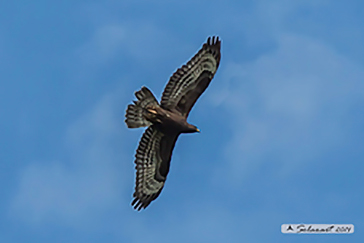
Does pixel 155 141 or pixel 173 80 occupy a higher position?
pixel 173 80

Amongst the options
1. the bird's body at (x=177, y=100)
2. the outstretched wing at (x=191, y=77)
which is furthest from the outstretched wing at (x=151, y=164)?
the outstretched wing at (x=191, y=77)

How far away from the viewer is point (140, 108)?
54.5 ft

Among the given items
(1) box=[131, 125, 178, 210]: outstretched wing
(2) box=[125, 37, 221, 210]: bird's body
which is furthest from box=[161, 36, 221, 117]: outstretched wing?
(1) box=[131, 125, 178, 210]: outstretched wing

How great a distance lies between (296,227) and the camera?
1688cm

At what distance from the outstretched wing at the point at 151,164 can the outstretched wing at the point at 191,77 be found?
1.07 meters

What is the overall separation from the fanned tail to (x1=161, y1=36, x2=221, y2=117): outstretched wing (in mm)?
417

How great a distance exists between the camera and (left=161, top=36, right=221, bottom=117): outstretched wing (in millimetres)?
16641

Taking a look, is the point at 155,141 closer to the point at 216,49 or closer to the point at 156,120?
the point at 156,120

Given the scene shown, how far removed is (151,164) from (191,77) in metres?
2.96

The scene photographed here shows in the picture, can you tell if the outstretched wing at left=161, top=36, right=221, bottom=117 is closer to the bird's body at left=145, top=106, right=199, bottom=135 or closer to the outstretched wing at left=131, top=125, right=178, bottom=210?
the bird's body at left=145, top=106, right=199, bottom=135

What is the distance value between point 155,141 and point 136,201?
1896mm

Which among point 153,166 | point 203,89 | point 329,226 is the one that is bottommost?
point 329,226

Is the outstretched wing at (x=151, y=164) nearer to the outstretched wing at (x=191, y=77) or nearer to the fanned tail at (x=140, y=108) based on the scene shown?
the fanned tail at (x=140, y=108)

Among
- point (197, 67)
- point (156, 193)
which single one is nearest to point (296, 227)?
point (156, 193)
